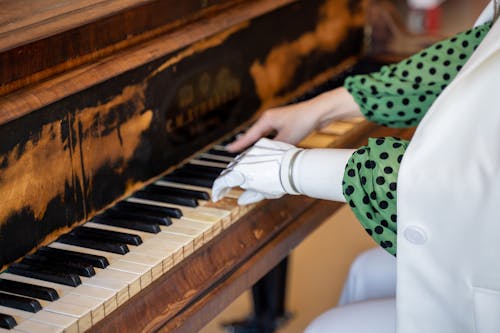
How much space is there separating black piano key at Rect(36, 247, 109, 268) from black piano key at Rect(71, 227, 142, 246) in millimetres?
67

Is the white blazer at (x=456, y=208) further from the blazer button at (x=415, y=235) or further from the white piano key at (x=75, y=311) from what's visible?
the white piano key at (x=75, y=311)

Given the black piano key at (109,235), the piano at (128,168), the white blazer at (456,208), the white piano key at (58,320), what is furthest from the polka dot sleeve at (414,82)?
the white piano key at (58,320)

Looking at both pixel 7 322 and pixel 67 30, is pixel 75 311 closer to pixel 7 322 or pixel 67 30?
pixel 7 322

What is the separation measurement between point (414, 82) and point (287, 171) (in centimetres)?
47

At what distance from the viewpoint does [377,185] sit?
148 centimetres

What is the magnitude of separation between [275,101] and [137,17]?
0.69 metres

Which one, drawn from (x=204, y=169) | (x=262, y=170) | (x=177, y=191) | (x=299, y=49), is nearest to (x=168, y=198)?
(x=177, y=191)

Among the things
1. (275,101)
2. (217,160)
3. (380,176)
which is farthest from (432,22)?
(380,176)

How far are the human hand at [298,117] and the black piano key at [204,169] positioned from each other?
2.6 inches

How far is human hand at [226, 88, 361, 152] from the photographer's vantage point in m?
1.97

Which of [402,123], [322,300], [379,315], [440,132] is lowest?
[322,300]

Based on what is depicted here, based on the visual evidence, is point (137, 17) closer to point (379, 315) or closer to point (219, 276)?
point (219, 276)

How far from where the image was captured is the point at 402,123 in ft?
6.57

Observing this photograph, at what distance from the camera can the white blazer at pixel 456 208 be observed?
53.9 inches
